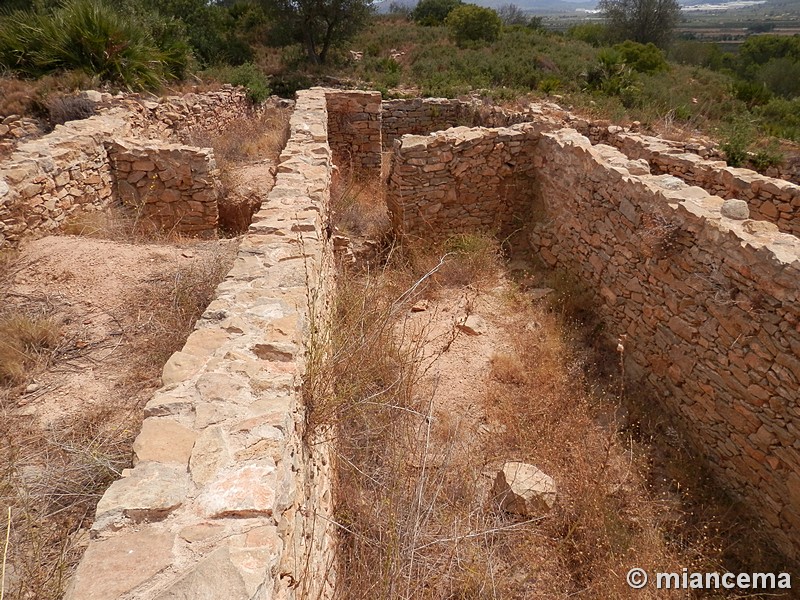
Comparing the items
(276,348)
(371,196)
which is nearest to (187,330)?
(276,348)

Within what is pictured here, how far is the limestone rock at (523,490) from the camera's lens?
3223mm

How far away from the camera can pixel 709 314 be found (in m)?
3.99

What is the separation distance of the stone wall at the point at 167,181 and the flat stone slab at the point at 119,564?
204 inches

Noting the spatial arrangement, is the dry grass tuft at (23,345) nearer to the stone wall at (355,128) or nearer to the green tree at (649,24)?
the stone wall at (355,128)

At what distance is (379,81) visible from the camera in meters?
15.9

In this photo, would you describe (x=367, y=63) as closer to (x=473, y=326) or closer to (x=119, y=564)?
(x=473, y=326)

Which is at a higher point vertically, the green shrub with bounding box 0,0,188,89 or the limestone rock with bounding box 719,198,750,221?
the green shrub with bounding box 0,0,188,89

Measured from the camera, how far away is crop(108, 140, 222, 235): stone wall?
607 centimetres

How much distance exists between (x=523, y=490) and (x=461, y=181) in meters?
4.45

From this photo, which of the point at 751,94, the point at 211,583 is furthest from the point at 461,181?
the point at 751,94

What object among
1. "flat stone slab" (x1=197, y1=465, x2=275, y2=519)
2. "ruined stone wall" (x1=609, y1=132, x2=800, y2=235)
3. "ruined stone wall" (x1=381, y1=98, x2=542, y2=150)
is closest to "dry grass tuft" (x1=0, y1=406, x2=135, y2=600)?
"flat stone slab" (x1=197, y1=465, x2=275, y2=519)

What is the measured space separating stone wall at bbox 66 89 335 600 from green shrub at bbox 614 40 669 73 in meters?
18.0

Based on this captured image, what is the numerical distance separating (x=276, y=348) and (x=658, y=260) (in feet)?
11.9

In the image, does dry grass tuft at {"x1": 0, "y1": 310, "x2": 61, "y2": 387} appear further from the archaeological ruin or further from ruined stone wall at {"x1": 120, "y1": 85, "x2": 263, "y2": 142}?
ruined stone wall at {"x1": 120, "y1": 85, "x2": 263, "y2": 142}
